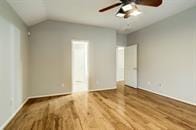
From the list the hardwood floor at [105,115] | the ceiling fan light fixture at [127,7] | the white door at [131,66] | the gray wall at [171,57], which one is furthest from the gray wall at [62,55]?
the ceiling fan light fixture at [127,7]

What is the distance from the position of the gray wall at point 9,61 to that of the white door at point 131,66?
4630 mm

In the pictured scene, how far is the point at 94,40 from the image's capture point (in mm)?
5297

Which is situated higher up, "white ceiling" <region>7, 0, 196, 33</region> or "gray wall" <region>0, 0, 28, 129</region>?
"white ceiling" <region>7, 0, 196, 33</region>

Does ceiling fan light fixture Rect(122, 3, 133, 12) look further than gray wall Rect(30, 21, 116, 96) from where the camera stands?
No

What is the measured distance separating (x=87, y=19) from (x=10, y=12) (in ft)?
7.76

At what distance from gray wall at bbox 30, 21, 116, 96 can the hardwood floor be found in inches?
33.2

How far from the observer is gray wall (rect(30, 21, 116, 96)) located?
14.2 feet

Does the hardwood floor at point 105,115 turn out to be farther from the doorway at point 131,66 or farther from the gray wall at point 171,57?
the doorway at point 131,66

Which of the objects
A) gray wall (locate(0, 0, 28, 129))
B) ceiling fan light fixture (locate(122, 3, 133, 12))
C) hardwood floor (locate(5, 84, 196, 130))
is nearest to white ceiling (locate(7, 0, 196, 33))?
gray wall (locate(0, 0, 28, 129))

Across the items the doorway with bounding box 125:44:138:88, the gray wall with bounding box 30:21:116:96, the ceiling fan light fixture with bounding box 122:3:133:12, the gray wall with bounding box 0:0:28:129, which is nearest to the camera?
the gray wall with bounding box 0:0:28:129

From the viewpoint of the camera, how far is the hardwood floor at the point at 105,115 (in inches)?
96.4

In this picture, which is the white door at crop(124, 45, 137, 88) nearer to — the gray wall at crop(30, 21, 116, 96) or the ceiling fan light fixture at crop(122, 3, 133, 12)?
the gray wall at crop(30, 21, 116, 96)

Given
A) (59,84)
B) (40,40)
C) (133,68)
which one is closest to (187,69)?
(133,68)

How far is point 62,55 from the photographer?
15.4 feet
